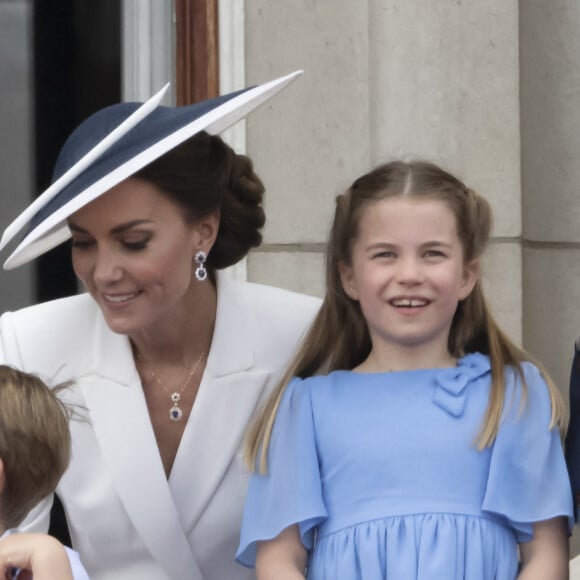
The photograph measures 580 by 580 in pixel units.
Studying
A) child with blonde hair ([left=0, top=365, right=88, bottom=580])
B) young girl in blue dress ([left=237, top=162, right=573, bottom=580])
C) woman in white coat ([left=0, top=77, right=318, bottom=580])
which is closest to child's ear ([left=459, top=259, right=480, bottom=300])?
young girl in blue dress ([left=237, top=162, right=573, bottom=580])

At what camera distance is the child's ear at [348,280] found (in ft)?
10.2

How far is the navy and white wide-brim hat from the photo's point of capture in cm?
288

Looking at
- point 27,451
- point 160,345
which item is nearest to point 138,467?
point 160,345

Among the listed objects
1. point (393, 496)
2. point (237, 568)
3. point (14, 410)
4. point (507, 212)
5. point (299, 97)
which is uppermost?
point (299, 97)

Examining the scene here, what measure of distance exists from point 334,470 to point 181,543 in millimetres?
439

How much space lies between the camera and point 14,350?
10.9 feet

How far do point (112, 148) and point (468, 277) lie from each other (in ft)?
2.42

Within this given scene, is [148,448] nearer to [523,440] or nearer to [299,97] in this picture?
[523,440]

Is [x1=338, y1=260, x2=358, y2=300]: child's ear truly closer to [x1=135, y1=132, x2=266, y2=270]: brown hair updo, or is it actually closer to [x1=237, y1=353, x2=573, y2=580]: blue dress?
[x1=237, y1=353, x2=573, y2=580]: blue dress

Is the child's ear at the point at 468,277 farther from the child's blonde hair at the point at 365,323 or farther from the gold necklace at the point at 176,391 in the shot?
the gold necklace at the point at 176,391

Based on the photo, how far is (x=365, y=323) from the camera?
10.5ft

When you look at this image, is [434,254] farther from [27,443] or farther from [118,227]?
[27,443]

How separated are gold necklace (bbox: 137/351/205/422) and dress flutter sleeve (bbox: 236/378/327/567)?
319 mm

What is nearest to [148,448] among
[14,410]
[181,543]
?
[181,543]
